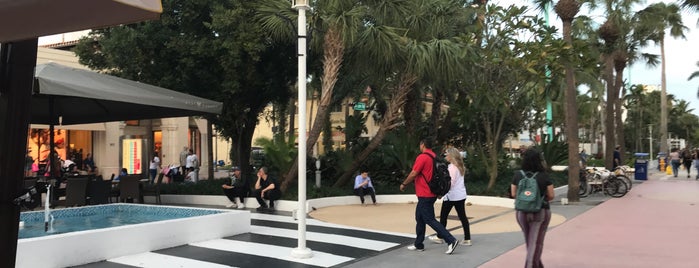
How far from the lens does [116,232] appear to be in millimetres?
7238

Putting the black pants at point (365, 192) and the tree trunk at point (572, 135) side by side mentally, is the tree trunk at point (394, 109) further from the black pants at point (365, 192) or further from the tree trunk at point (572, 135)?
the tree trunk at point (572, 135)

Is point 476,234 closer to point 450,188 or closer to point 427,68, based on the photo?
point 450,188

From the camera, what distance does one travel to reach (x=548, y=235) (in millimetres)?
9227

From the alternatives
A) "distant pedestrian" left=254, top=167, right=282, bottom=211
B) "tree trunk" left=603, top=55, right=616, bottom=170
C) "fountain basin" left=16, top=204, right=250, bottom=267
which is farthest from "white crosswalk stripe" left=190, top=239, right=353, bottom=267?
"tree trunk" left=603, top=55, right=616, bottom=170

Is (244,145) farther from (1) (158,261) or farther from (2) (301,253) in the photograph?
(2) (301,253)

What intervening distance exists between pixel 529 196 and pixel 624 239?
428cm

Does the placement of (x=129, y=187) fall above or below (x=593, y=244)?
above

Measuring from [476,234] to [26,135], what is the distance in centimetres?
804

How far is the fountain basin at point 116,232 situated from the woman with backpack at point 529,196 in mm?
4995

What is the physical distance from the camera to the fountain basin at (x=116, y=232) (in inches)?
254

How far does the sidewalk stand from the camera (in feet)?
23.0

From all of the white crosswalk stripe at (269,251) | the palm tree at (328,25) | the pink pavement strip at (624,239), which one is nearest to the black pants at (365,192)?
the palm tree at (328,25)

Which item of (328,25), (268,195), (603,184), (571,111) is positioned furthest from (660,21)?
(268,195)

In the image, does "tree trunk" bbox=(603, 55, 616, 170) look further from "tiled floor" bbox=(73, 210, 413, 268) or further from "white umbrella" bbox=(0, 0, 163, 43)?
"white umbrella" bbox=(0, 0, 163, 43)
